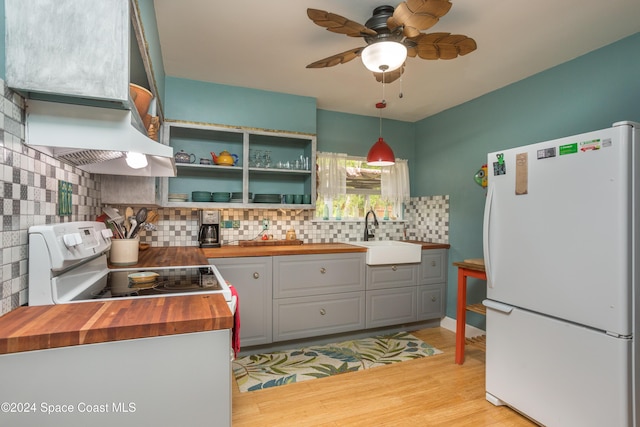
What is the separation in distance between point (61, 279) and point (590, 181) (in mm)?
2456

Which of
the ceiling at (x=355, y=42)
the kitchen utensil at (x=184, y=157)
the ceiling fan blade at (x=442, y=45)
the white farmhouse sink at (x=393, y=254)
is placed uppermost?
the ceiling at (x=355, y=42)

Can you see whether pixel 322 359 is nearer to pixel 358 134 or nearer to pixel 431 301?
pixel 431 301

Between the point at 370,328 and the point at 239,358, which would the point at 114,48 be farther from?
the point at 370,328

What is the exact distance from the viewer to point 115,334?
0.95 meters

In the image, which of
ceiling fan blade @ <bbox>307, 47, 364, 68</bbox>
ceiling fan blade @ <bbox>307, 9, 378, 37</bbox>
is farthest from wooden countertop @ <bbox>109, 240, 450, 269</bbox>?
ceiling fan blade @ <bbox>307, 9, 378, 37</bbox>

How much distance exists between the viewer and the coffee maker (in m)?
3.04

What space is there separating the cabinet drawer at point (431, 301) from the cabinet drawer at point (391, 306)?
0.09m

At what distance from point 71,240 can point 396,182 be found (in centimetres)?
351

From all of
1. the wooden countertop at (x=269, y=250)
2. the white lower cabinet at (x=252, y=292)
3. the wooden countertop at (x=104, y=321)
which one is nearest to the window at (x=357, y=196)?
the wooden countertop at (x=269, y=250)

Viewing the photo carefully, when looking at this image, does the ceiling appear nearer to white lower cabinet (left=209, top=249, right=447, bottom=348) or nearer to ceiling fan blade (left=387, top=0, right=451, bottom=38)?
ceiling fan blade (left=387, top=0, right=451, bottom=38)

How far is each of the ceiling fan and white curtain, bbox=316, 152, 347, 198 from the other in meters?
1.73

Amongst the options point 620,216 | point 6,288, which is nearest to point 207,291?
point 6,288

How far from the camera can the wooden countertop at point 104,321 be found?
0.89 metres

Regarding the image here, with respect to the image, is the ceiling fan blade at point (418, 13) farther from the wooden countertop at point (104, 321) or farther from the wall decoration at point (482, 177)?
the wall decoration at point (482, 177)
